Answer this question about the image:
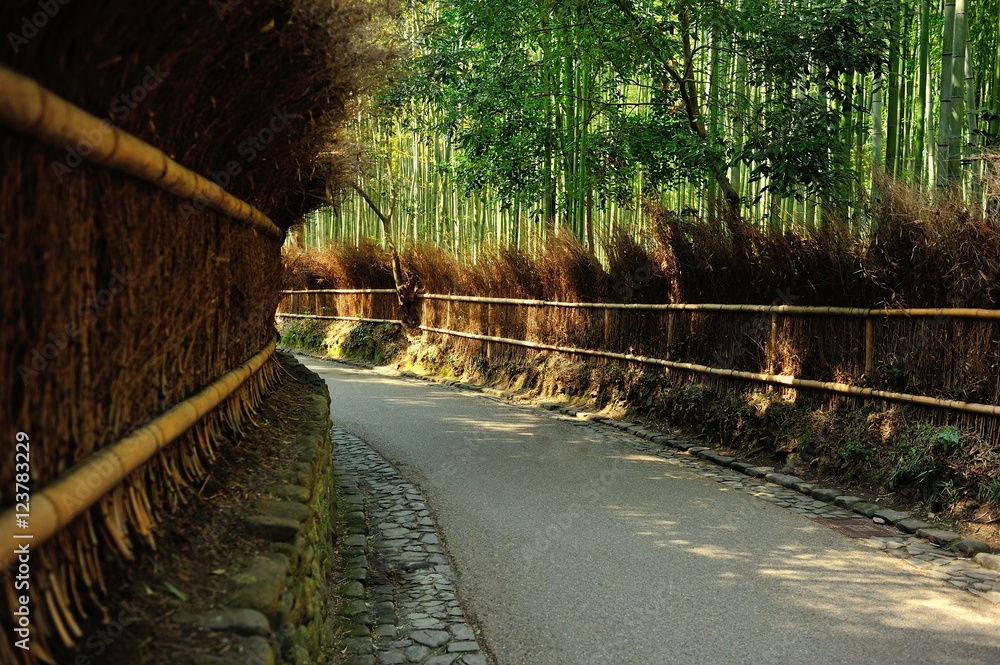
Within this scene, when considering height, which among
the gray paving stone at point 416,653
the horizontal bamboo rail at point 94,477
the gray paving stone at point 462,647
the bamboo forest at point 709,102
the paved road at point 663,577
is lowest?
the gray paving stone at point 416,653

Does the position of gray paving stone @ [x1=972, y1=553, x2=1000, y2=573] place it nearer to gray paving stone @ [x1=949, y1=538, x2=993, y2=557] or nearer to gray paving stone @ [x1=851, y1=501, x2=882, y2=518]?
gray paving stone @ [x1=949, y1=538, x2=993, y2=557]

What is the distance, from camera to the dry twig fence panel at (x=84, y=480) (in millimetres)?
1643

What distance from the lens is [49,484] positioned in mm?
1794

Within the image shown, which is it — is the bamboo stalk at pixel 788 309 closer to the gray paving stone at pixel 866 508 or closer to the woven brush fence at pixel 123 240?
the gray paving stone at pixel 866 508

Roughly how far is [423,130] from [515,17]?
11.6ft

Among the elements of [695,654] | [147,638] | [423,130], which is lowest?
[695,654]

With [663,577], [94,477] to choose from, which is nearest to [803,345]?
[663,577]

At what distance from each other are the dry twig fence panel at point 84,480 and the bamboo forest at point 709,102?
8.57 feet

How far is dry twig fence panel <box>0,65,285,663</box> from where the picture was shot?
1643 mm

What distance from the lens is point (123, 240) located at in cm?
225

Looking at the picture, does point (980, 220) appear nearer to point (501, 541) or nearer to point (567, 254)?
point (501, 541)

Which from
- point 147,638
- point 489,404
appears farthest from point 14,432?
point 489,404

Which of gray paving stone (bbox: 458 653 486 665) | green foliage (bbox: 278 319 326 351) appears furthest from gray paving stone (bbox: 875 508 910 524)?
green foliage (bbox: 278 319 326 351)

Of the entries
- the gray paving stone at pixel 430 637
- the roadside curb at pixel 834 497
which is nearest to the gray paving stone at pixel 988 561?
the roadside curb at pixel 834 497
